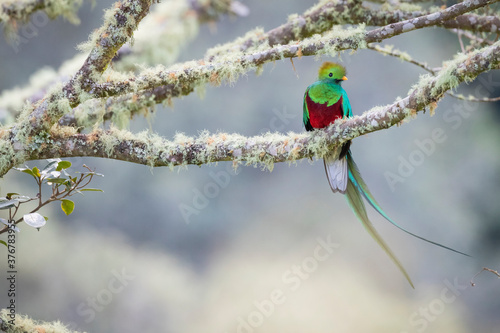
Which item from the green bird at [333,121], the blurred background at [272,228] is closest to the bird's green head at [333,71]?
the green bird at [333,121]

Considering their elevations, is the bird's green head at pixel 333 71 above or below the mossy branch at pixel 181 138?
above

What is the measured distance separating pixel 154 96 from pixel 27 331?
51.8 inches

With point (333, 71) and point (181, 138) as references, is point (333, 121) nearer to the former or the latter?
point (333, 71)

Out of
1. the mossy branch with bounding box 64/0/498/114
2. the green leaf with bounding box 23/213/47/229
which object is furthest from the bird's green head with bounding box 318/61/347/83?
the green leaf with bounding box 23/213/47/229

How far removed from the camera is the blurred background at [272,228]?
743 centimetres

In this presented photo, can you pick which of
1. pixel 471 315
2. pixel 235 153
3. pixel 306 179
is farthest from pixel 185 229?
pixel 235 153

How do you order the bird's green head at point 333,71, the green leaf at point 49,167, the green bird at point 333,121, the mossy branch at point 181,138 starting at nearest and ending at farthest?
1. the green leaf at point 49,167
2. the mossy branch at point 181,138
3. the green bird at point 333,121
4. the bird's green head at point 333,71

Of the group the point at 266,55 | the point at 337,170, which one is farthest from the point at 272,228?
the point at 266,55

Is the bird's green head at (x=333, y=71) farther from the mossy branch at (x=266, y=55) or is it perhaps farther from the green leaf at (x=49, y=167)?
the green leaf at (x=49, y=167)

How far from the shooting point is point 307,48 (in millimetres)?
1729

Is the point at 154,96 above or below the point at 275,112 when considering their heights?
below

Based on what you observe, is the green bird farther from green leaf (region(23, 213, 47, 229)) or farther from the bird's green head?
green leaf (region(23, 213, 47, 229))

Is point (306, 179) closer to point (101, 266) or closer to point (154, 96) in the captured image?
point (101, 266)

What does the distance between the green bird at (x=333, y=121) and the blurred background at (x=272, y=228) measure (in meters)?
5.05
